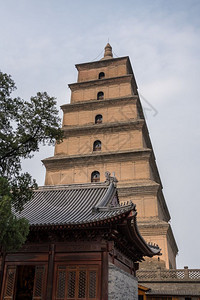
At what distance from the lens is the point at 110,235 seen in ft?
34.0

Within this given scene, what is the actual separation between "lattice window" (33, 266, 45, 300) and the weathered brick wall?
2.30 metres

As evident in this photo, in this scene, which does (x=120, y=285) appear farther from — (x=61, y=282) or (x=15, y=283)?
(x=15, y=283)

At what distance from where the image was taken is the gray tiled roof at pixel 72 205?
10.8m

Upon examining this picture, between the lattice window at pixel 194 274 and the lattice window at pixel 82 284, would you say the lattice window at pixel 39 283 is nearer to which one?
the lattice window at pixel 82 284

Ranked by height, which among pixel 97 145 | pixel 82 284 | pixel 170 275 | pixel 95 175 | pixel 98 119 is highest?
pixel 98 119

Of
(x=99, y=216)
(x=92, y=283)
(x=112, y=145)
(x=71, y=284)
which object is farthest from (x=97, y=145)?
(x=92, y=283)

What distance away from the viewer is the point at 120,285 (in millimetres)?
11133

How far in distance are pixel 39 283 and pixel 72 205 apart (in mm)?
3736

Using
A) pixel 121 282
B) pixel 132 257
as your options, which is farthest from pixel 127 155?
pixel 121 282

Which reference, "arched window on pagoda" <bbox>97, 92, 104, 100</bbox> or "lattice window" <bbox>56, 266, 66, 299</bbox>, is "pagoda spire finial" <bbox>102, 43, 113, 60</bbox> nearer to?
"arched window on pagoda" <bbox>97, 92, 104, 100</bbox>

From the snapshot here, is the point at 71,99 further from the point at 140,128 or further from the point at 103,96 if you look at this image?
the point at 140,128

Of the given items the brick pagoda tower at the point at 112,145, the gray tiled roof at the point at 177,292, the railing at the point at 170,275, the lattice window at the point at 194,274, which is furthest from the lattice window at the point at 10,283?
the brick pagoda tower at the point at 112,145

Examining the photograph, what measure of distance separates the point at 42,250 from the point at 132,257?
177 inches

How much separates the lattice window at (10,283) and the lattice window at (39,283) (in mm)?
852
